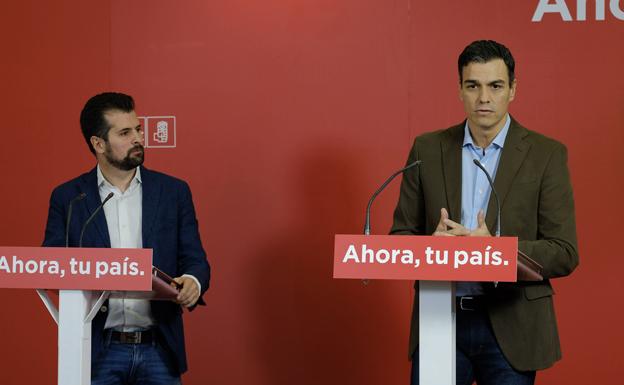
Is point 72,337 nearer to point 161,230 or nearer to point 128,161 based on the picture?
point 161,230

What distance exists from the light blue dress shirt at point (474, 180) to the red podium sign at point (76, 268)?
88 cm

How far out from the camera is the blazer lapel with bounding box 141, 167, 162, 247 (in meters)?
2.89

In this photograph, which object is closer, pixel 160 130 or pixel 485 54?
pixel 485 54

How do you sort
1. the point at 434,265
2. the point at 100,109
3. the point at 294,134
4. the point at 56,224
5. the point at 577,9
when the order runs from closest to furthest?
the point at 434,265, the point at 56,224, the point at 100,109, the point at 577,9, the point at 294,134

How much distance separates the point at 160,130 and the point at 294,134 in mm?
625

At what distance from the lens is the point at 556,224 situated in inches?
97.6

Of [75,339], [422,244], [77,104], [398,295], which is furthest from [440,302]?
[77,104]

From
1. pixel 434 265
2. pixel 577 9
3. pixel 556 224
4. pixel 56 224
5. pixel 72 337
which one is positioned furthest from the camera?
pixel 577 9

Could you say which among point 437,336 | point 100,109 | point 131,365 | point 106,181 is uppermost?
point 100,109

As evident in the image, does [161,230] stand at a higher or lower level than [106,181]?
lower

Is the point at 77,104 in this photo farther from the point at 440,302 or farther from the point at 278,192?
the point at 440,302

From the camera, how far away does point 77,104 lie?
4254 mm

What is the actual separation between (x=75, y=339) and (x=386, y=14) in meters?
2.31

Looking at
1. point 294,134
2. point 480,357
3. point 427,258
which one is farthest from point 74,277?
point 294,134
